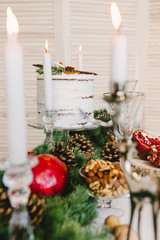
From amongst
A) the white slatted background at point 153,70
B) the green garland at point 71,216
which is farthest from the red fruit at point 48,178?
the white slatted background at point 153,70

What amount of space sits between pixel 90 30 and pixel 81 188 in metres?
1.59

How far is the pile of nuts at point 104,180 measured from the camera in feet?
1.70

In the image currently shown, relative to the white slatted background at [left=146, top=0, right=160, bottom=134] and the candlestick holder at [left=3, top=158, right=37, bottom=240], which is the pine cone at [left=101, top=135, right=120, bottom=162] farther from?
the white slatted background at [left=146, top=0, right=160, bottom=134]

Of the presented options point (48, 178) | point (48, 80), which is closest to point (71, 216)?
point (48, 178)

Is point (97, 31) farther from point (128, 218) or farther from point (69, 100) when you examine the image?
point (128, 218)

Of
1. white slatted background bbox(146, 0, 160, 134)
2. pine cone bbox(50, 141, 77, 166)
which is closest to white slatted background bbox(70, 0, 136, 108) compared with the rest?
white slatted background bbox(146, 0, 160, 134)

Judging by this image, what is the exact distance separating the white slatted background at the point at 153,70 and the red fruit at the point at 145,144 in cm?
111

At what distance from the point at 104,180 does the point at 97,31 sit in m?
1.57

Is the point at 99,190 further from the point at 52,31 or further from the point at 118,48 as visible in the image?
the point at 52,31

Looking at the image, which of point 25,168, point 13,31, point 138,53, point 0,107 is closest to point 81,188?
point 25,168

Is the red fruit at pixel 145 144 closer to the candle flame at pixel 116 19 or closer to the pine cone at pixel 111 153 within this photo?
the pine cone at pixel 111 153

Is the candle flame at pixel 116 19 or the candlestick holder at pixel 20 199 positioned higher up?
the candle flame at pixel 116 19

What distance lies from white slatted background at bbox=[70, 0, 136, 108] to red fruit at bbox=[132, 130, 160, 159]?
1.03 m

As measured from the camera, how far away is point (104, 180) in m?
0.53
